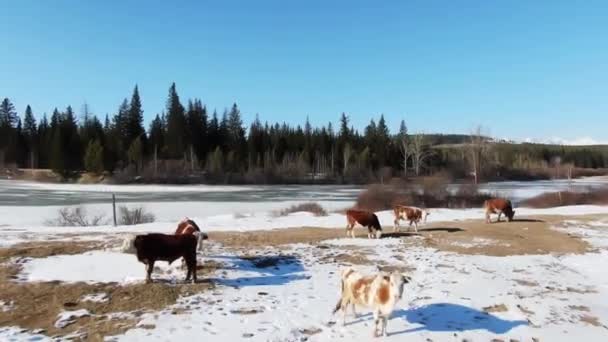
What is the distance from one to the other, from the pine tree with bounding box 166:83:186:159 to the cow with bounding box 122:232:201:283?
8255cm

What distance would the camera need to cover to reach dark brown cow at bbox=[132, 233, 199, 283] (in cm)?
1027

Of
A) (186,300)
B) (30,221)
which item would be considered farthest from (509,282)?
(30,221)

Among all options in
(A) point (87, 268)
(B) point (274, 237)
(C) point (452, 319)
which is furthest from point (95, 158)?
(C) point (452, 319)

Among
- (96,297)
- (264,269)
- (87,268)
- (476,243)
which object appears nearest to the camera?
(96,297)

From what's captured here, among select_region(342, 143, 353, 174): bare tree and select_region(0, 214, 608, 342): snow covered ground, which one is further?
select_region(342, 143, 353, 174): bare tree

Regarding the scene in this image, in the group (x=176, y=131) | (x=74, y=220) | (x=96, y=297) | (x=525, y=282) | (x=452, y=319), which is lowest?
(x=525, y=282)

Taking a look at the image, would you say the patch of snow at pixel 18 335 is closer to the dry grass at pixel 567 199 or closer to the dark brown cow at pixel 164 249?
the dark brown cow at pixel 164 249

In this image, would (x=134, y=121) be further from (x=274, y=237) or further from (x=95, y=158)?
(x=274, y=237)

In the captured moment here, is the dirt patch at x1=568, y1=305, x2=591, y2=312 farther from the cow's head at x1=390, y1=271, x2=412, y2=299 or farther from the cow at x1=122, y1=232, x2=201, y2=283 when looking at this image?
the cow at x1=122, y1=232, x2=201, y2=283

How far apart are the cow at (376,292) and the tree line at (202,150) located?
62.0 metres

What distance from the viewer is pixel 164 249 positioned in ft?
34.3

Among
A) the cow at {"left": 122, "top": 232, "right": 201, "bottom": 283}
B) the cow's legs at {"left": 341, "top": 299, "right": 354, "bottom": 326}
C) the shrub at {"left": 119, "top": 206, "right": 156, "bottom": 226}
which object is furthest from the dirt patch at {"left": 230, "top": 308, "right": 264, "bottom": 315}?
the shrub at {"left": 119, "top": 206, "right": 156, "bottom": 226}

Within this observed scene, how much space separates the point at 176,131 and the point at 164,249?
8372 cm

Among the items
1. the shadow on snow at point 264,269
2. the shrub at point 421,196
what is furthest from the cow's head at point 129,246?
the shrub at point 421,196
